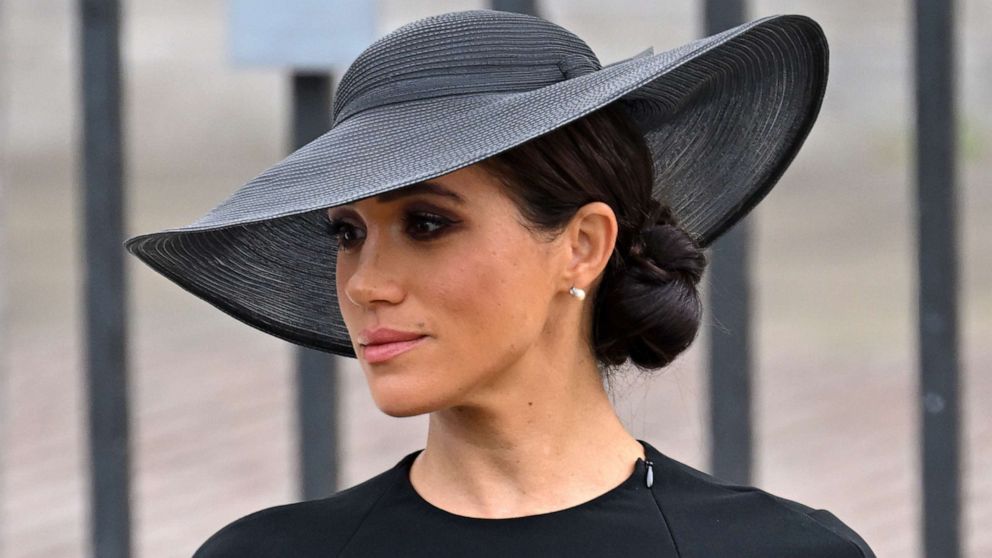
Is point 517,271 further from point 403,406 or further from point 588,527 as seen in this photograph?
point 588,527

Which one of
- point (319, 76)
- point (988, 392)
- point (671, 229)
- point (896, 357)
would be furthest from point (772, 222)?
point (671, 229)

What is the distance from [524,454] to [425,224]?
282 millimetres

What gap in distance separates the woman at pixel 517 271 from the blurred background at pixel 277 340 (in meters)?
0.26

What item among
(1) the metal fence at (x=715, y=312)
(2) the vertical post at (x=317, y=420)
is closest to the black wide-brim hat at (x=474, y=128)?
(1) the metal fence at (x=715, y=312)

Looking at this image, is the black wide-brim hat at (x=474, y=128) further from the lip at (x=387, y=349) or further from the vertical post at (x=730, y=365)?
the vertical post at (x=730, y=365)

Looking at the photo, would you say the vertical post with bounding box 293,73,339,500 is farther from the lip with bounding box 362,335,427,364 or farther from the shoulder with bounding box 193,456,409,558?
the lip with bounding box 362,335,427,364

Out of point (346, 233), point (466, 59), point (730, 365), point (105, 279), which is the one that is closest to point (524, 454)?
point (346, 233)

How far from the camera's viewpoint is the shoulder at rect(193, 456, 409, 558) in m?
1.73

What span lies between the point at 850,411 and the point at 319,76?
3.75m

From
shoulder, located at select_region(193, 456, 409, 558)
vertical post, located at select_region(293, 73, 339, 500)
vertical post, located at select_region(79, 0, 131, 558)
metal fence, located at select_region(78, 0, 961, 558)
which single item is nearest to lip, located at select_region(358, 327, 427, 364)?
shoulder, located at select_region(193, 456, 409, 558)

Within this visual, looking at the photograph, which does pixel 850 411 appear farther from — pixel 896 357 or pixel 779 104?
pixel 779 104

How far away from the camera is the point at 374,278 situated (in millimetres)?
1621

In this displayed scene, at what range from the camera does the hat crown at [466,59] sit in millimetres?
1646

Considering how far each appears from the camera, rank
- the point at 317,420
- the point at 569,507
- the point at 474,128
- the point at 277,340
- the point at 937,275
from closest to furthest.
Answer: the point at 474,128, the point at 569,507, the point at 937,275, the point at 317,420, the point at 277,340
